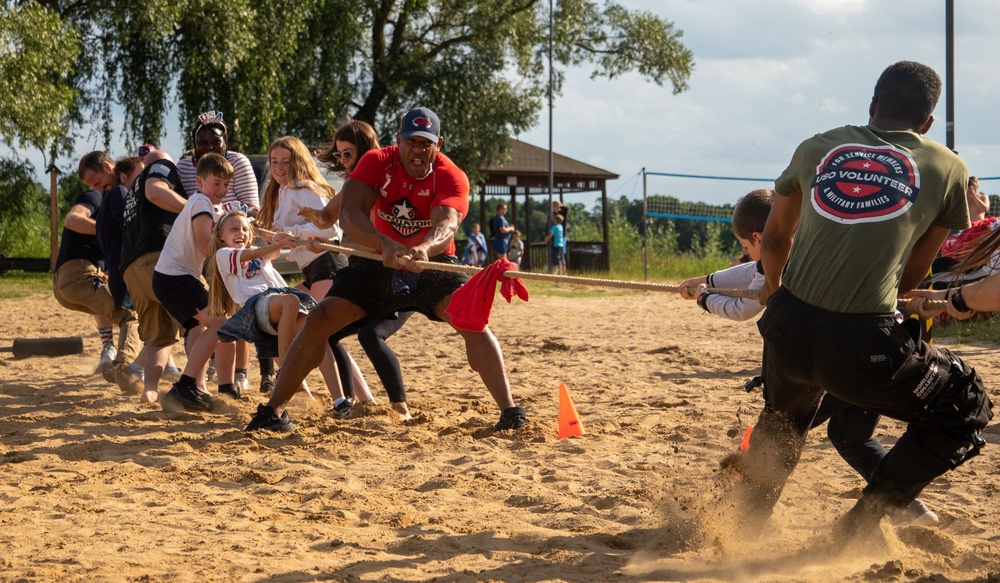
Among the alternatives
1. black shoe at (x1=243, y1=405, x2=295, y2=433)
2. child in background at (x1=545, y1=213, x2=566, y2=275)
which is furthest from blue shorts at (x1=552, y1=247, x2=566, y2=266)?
black shoe at (x1=243, y1=405, x2=295, y2=433)

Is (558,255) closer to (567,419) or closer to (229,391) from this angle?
(229,391)

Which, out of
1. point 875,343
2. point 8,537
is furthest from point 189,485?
point 875,343

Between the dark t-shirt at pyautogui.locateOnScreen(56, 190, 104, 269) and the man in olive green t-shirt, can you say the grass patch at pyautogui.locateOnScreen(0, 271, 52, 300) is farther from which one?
the man in olive green t-shirt

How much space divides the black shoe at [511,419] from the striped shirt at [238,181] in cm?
246

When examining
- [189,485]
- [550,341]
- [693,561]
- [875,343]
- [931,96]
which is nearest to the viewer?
[875,343]

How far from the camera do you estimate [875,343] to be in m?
3.32

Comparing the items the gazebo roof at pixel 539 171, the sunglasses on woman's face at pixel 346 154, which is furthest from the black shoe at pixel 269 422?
the gazebo roof at pixel 539 171

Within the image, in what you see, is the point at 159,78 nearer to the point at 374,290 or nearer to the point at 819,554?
the point at 374,290

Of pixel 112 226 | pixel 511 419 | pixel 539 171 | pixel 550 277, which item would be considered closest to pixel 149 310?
pixel 112 226

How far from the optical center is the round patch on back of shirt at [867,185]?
3.36 meters

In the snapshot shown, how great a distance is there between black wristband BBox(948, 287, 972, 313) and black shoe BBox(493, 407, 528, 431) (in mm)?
2942

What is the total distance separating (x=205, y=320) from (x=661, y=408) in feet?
9.70

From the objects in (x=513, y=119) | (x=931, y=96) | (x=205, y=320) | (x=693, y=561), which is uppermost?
(x=513, y=119)

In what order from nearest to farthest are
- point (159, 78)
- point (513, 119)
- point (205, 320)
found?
point (205, 320)
point (159, 78)
point (513, 119)
